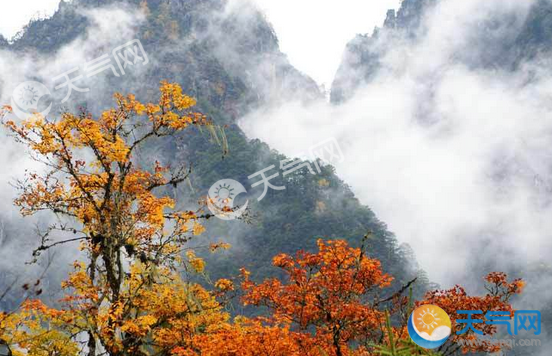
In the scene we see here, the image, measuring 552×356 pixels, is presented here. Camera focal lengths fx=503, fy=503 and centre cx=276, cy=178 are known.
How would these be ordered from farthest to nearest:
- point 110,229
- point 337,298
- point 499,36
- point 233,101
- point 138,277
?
point 499,36
point 233,101
point 138,277
point 337,298
point 110,229

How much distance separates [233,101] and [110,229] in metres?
110

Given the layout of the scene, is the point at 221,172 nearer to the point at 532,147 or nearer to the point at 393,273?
the point at 393,273

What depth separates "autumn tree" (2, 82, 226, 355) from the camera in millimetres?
10438

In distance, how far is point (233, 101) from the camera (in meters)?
120

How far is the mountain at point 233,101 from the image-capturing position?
262 ft

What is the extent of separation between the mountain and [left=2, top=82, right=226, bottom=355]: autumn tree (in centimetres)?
5304

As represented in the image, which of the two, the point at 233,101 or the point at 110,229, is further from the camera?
the point at 233,101

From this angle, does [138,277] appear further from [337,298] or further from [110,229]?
[337,298]

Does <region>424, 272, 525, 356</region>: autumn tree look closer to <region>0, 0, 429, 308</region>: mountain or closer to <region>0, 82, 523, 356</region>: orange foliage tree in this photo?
<region>0, 82, 523, 356</region>: orange foliage tree

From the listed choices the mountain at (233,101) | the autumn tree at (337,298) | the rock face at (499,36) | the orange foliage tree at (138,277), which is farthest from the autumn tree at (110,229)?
the rock face at (499,36)

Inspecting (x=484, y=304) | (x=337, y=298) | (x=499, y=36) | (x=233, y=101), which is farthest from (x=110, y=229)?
(x=499, y=36)

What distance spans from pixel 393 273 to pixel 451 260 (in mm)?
63732

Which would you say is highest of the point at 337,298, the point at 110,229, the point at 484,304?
the point at 110,229

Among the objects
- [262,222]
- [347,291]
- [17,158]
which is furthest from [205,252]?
[347,291]
